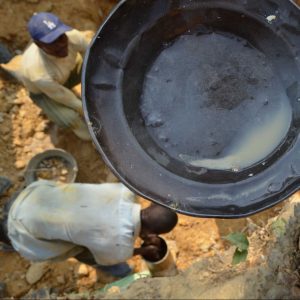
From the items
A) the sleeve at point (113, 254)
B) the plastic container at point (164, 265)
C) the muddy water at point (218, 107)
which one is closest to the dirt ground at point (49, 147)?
the plastic container at point (164, 265)

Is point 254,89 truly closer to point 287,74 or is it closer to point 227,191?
point 287,74

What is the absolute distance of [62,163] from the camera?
404 cm

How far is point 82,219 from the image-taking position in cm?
278

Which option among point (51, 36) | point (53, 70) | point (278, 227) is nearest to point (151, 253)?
point (278, 227)

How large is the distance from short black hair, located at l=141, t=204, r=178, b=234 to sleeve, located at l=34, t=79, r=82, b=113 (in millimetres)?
1275

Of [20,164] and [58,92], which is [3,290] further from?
[58,92]

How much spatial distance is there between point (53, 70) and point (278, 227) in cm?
209

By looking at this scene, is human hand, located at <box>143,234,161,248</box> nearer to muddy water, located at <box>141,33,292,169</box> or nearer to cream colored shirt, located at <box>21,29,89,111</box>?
cream colored shirt, located at <box>21,29,89,111</box>

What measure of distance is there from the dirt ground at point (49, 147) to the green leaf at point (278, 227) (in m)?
0.92

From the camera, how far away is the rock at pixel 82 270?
371 cm

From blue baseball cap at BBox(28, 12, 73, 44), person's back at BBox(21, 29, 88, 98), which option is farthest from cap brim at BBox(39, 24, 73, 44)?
person's back at BBox(21, 29, 88, 98)

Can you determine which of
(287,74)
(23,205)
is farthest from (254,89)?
(23,205)

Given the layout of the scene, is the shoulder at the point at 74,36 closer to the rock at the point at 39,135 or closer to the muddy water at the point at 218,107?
the rock at the point at 39,135

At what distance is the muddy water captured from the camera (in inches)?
82.1
